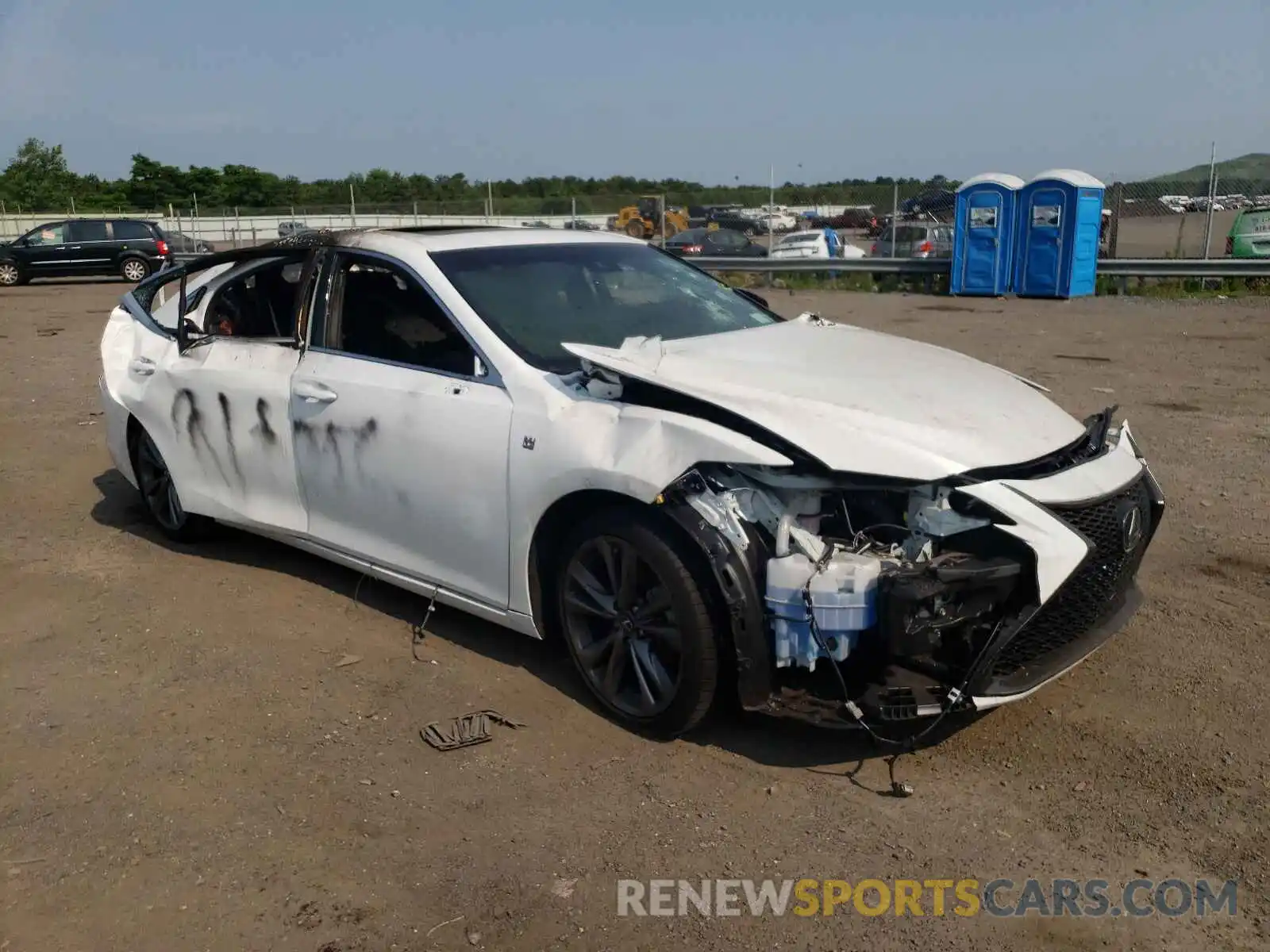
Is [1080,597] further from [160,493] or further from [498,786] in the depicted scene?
[160,493]

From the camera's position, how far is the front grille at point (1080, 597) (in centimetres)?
336

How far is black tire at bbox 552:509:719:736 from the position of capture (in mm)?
3455

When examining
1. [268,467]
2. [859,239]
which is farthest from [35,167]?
[268,467]

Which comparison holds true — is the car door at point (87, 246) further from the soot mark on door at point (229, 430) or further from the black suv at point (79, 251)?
the soot mark on door at point (229, 430)

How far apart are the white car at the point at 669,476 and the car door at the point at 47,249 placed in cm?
2345

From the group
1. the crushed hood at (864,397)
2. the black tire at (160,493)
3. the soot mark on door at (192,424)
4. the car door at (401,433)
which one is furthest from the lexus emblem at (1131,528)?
the black tire at (160,493)

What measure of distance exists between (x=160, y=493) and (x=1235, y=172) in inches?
809

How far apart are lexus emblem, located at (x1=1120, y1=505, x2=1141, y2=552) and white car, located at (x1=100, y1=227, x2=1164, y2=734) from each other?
1 cm

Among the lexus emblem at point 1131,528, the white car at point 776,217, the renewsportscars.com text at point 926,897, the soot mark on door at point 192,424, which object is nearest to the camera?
the renewsportscars.com text at point 926,897

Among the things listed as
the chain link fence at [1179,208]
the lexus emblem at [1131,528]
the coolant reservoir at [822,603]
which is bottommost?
the coolant reservoir at [822,603]

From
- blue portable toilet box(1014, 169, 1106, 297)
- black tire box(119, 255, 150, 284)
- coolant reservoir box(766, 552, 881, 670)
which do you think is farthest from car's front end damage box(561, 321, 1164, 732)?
black tire box(119, 255, 150, 284)

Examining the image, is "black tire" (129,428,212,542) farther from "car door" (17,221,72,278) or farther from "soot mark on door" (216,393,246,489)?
"car door" (17,221,72,278)

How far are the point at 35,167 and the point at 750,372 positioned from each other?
3233 inches

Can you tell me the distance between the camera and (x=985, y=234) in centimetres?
1909
